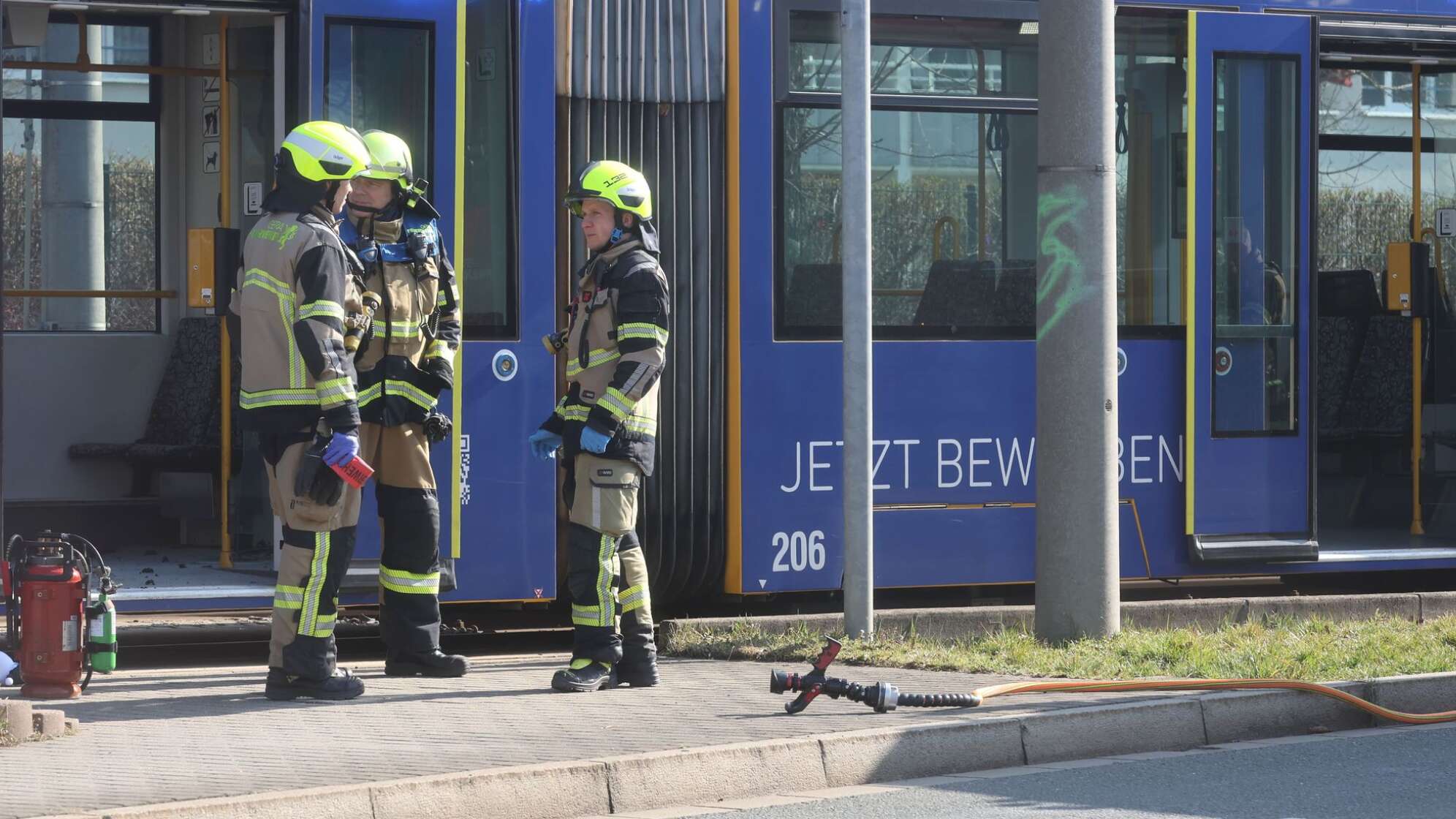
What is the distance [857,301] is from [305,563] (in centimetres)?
260

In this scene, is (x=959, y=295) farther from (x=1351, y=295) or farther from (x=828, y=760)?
(x=1351, y=295)

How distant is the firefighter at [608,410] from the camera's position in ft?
24.3

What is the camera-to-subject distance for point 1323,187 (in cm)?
1242

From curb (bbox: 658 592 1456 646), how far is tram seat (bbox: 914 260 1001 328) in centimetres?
144

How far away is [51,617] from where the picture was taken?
23.5 ft

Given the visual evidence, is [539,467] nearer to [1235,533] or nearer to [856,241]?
[856,241]

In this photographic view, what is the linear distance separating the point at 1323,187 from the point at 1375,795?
7.07 meters

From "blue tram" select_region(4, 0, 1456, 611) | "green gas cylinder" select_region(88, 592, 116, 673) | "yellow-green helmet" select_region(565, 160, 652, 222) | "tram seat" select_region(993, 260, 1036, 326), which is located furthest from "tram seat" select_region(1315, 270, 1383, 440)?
"green gas cylinder" select_region(88, 592, 116, 673)

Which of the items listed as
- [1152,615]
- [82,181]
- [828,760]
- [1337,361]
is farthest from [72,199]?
[1337,361]

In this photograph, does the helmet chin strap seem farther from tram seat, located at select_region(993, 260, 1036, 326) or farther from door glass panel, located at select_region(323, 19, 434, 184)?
tram seat, located at select_region(993, 260, 1036, 326)

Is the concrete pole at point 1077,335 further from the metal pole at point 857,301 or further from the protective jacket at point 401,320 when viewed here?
the protective jacket at point 401,320

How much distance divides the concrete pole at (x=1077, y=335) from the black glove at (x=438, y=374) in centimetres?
264

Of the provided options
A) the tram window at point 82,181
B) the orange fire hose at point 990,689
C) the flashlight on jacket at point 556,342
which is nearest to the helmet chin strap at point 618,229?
the flashlight on jacket at point 556,342

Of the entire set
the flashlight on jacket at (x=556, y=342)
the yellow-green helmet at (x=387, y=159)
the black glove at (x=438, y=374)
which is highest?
the yellow-green helmet at (x=387, y=159)
